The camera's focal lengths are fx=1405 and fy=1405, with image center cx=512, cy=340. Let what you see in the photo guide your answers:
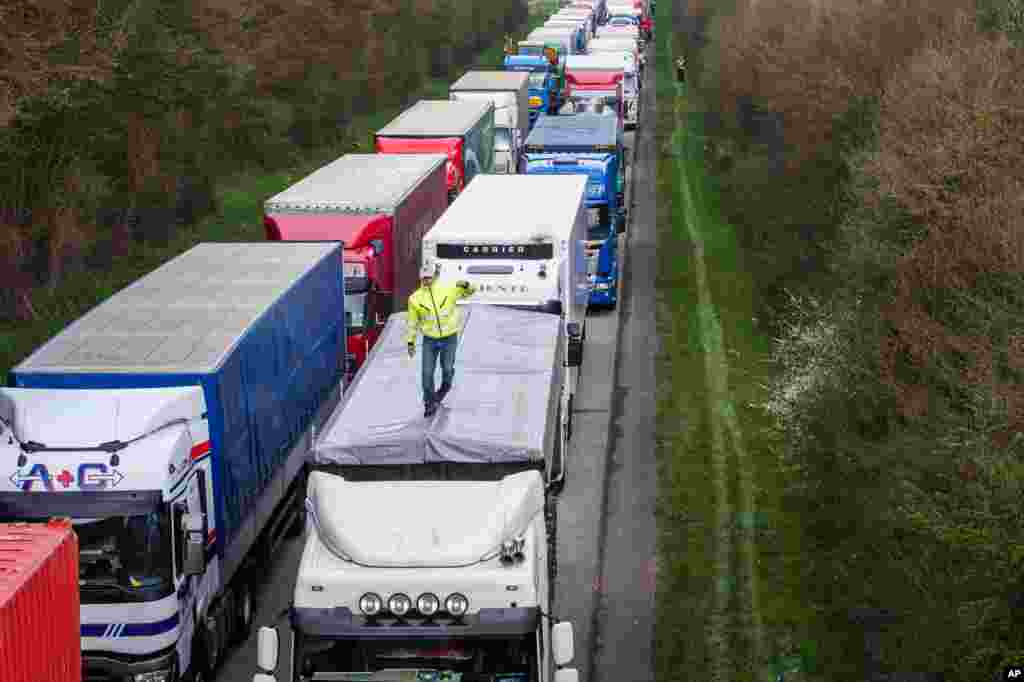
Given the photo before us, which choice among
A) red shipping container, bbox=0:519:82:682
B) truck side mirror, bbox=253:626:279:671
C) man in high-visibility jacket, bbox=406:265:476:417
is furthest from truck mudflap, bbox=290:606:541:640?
man in high-visibility jacket, bbox=406:265:476:417

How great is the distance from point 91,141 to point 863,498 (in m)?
19.4

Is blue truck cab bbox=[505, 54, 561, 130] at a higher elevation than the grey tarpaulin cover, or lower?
lower

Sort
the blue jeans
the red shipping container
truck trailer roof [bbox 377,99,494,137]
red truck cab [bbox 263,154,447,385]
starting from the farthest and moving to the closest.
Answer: truck trailer roof [bbox 377,99,494,137] → red truck cab [bbox 263,154,447,385] → the blue jeans → the red shipping container

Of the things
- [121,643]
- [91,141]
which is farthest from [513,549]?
[91,141]

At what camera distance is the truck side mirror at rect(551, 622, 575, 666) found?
10336mm

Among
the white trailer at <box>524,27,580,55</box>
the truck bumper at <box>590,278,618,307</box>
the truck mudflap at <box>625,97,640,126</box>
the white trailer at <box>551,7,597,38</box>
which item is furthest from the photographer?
the white trailer at <box>551,7,597,38</box>

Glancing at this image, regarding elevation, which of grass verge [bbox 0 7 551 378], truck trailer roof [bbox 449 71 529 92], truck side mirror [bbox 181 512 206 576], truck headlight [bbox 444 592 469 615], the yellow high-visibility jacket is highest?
the yellow high-visibility jacket

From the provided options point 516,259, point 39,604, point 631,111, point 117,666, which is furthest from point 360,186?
point 631,111

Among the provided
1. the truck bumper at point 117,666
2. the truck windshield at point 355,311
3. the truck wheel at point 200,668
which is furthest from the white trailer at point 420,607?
the truck windshield at point 355,311

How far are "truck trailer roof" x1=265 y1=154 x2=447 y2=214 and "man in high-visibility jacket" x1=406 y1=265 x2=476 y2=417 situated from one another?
8.38 meters

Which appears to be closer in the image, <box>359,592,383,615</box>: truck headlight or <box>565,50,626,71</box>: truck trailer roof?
<box>359,592,383,615</box>: truck headlight

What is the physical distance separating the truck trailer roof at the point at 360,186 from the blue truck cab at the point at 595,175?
8.14 ft

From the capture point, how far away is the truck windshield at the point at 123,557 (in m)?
12.2

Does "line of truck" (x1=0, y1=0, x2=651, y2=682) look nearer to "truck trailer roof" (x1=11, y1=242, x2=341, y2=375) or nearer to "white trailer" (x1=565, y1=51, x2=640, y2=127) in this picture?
"truck trailer roof" (x1=11, y1=242, x2=341, y2=375)
